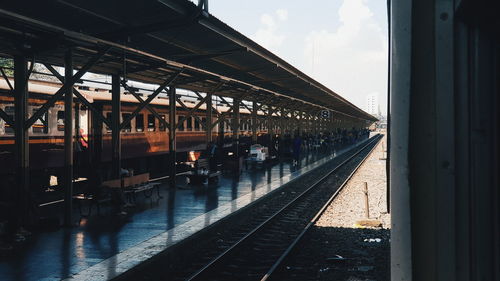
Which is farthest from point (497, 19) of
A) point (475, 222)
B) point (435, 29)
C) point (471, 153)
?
point (475, 222)

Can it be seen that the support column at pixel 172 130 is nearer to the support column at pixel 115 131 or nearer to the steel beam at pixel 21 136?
the support column at pixel 115 131

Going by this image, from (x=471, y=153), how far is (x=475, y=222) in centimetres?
23

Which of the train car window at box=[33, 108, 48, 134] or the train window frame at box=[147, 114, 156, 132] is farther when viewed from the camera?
the train window frame at box=[147, 114, 156, 132]

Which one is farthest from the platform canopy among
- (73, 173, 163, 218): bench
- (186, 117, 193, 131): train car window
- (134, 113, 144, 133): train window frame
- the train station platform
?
(186, 117, 193, 131): train car window

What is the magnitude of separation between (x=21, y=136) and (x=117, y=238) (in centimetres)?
295

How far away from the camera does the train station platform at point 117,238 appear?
684cm

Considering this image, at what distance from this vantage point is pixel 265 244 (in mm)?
9453

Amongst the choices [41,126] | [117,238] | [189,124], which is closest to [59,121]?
[41,126]

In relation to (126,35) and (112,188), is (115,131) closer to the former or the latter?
(112,188)

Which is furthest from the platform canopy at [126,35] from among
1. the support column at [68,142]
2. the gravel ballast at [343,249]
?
the gravel ballast at [343,249]

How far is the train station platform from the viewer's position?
6844 millimetres

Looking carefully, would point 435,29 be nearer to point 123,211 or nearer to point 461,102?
point 461,102

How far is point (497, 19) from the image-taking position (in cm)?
143

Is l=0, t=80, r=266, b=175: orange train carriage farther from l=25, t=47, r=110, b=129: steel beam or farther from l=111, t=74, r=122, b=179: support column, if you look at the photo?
l=25, t=47, r=110, b=129: steel beam
